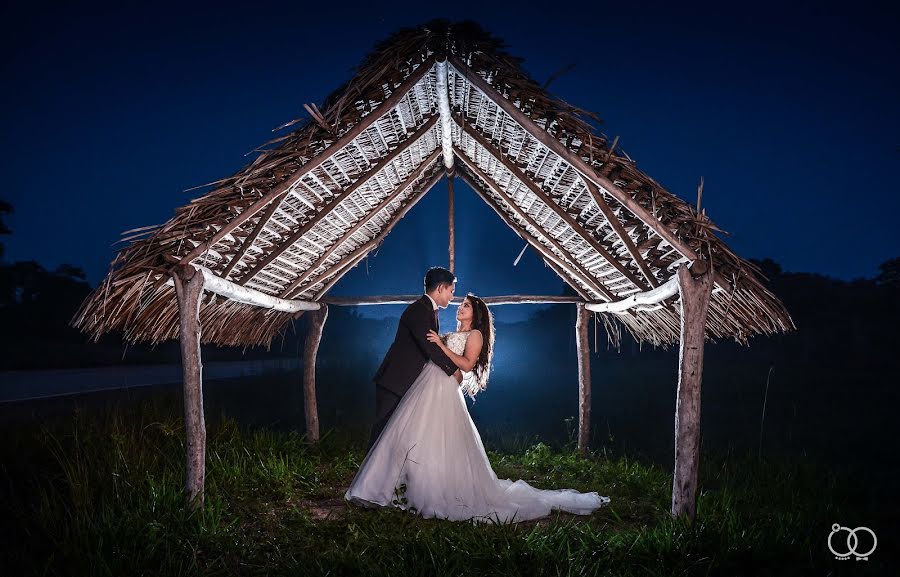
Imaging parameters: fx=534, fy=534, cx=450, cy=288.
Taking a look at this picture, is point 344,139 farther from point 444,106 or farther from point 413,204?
point 413,204

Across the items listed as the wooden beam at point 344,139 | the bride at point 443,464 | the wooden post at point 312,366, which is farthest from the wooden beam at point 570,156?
the wooden post at point 312,366

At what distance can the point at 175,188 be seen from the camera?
13000 cm

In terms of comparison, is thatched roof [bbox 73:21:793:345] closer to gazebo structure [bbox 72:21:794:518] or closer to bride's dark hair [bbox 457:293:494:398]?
gazebo structure [bbox 72:21:794:518]

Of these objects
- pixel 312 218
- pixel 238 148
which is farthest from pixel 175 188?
pixel 312 218

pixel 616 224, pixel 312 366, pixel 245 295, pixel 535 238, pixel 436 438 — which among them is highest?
pixel 535 238

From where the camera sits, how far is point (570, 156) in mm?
3879

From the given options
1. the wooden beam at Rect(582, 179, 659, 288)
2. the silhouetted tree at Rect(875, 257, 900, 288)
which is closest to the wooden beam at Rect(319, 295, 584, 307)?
the wooden beam at Rect(582, 179, 659, 288)

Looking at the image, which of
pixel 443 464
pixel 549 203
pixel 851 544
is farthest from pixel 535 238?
pixel 851 544

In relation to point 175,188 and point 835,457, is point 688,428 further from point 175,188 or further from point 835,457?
point 175,188

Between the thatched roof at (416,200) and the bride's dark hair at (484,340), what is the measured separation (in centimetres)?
120

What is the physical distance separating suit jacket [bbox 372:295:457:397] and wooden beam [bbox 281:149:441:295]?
1.62 meters

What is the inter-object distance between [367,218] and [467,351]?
2060mm

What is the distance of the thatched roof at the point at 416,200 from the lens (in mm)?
3779

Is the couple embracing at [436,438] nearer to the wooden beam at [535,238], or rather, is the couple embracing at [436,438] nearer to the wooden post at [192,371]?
the wooden post at [192,371]
